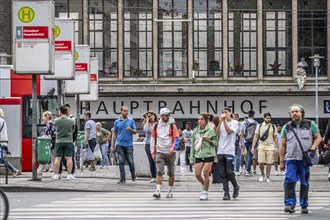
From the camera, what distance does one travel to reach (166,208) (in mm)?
18031

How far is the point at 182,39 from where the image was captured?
61.4 m

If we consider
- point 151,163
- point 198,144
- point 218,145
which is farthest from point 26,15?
point 218,145

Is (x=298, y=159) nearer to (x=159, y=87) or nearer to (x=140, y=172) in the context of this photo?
(x=140, y=172)

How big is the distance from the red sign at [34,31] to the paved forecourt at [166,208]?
4736 millimetres

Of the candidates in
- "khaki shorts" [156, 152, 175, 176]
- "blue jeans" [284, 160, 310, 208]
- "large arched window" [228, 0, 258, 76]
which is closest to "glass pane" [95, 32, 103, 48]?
"large arched window" [228, 0, 258, 76]

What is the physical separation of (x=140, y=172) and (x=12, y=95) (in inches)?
231

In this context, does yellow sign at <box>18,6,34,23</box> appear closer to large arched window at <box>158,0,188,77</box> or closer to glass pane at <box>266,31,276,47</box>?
large arched window at <box>158,0,188,77</box>

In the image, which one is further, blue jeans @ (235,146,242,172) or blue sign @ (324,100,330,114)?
blue sign @ (324,100,330,114)

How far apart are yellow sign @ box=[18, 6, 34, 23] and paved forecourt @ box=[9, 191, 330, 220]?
5.07 meters

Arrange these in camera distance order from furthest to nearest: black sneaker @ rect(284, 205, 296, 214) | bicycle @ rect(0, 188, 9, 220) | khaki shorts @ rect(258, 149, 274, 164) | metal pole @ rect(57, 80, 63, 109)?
metal pole @ rect(57, 80, 63, 109), khaki shorts @ rect(258, 149, 274, 164), black sneaker @ rect(284, 205, 296, 214), bicycle @ rect(0, 188, 9, 220)

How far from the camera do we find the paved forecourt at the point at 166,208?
53.8 ft

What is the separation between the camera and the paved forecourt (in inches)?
645

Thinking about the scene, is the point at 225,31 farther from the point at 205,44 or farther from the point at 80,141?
the point at 80,141

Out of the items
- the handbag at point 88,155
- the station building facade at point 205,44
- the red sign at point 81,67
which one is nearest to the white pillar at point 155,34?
the station building facade at point 205,44
